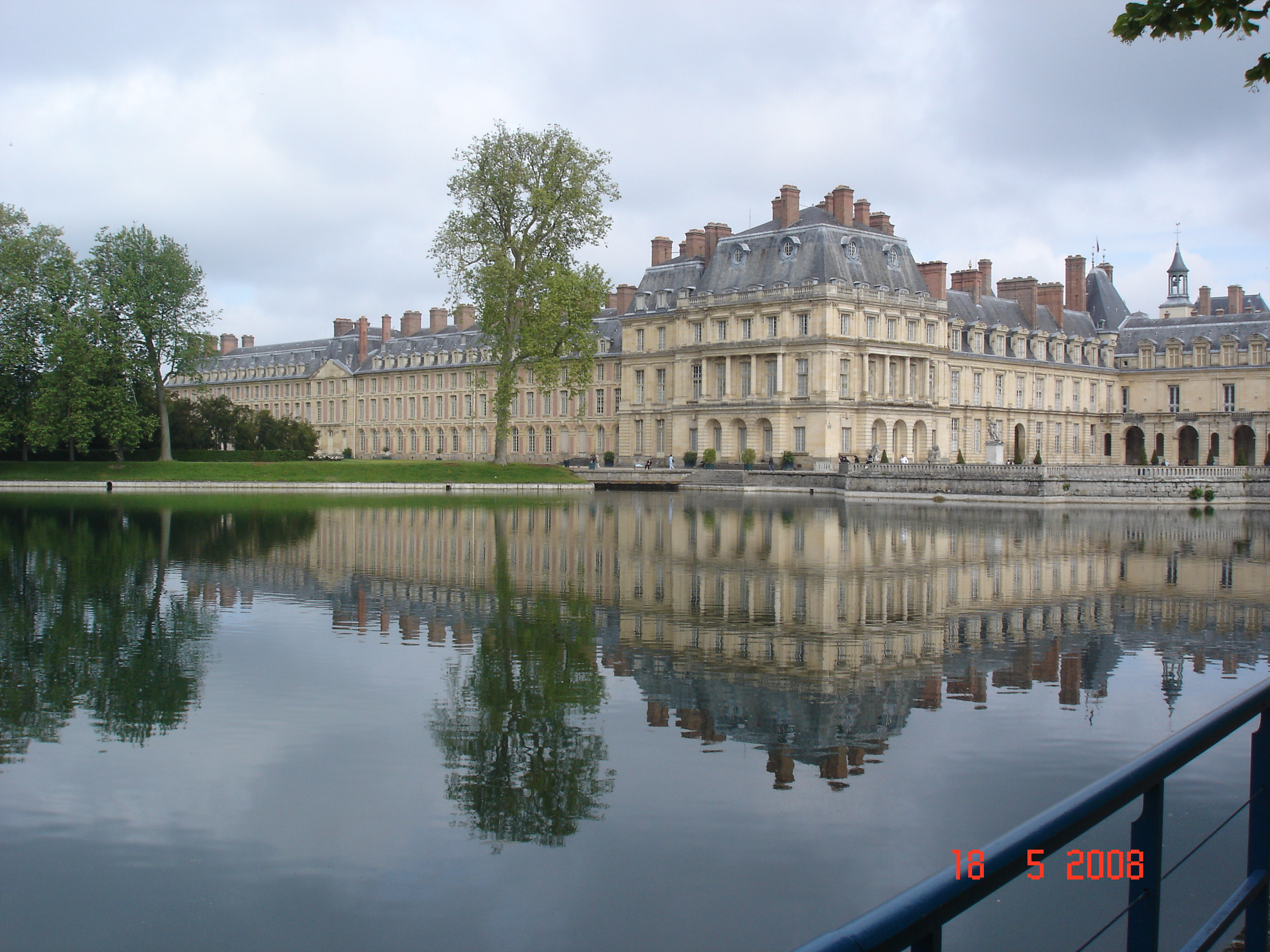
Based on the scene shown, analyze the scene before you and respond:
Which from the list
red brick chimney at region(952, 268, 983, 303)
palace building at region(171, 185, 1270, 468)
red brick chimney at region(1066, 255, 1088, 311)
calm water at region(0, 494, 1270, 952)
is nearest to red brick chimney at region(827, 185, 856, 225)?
palace building at region(171, 185, 1270, 468)

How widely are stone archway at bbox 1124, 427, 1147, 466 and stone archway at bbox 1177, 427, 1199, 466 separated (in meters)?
2.42

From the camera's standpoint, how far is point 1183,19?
618cm

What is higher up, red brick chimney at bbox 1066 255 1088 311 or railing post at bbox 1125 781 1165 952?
red brick chimney at bbox 1066 255 1088 311

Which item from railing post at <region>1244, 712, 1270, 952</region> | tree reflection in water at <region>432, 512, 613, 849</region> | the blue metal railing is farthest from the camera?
tree reflection in water at <region>432, 512, 613, 849</region>

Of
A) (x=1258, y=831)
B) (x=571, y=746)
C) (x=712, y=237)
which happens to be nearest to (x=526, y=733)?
(x=571, y=746)

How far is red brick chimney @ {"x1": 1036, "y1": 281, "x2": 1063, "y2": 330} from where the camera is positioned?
7562cm

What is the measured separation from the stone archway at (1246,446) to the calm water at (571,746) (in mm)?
54240

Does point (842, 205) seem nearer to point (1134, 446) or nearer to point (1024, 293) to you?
point (1024, 293)

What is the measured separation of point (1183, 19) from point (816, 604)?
10861 millimetres

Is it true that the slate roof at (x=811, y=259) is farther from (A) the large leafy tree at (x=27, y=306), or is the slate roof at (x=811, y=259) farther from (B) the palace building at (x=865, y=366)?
(A) the large leafy tree at (x=27, y=306)

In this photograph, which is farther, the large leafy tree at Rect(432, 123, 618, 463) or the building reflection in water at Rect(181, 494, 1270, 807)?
the large leafy tree at Rect(432, 123, 618, 463)

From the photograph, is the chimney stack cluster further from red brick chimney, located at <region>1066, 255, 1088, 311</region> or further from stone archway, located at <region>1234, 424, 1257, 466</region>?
stone archway, located at <region>1234, 424, 1257, 466</region>

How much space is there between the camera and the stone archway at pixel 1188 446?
235 feet

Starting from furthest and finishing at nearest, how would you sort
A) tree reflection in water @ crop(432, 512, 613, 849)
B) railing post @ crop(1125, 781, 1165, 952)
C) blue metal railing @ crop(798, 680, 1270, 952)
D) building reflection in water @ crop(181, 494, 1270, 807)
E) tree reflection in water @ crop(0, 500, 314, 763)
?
1. building reflection in water @ crop(181, 494, 1270, 807)
2. tree reflection in water @ crop(0, 500, 314, 763)
3. tree reflection in water @ crop(432, 512, 613, 849)
4. railing post @ crop(1125, 781, 1165, 952)
5. blue metal railing @ crop(798, 680, 1270, 952)
